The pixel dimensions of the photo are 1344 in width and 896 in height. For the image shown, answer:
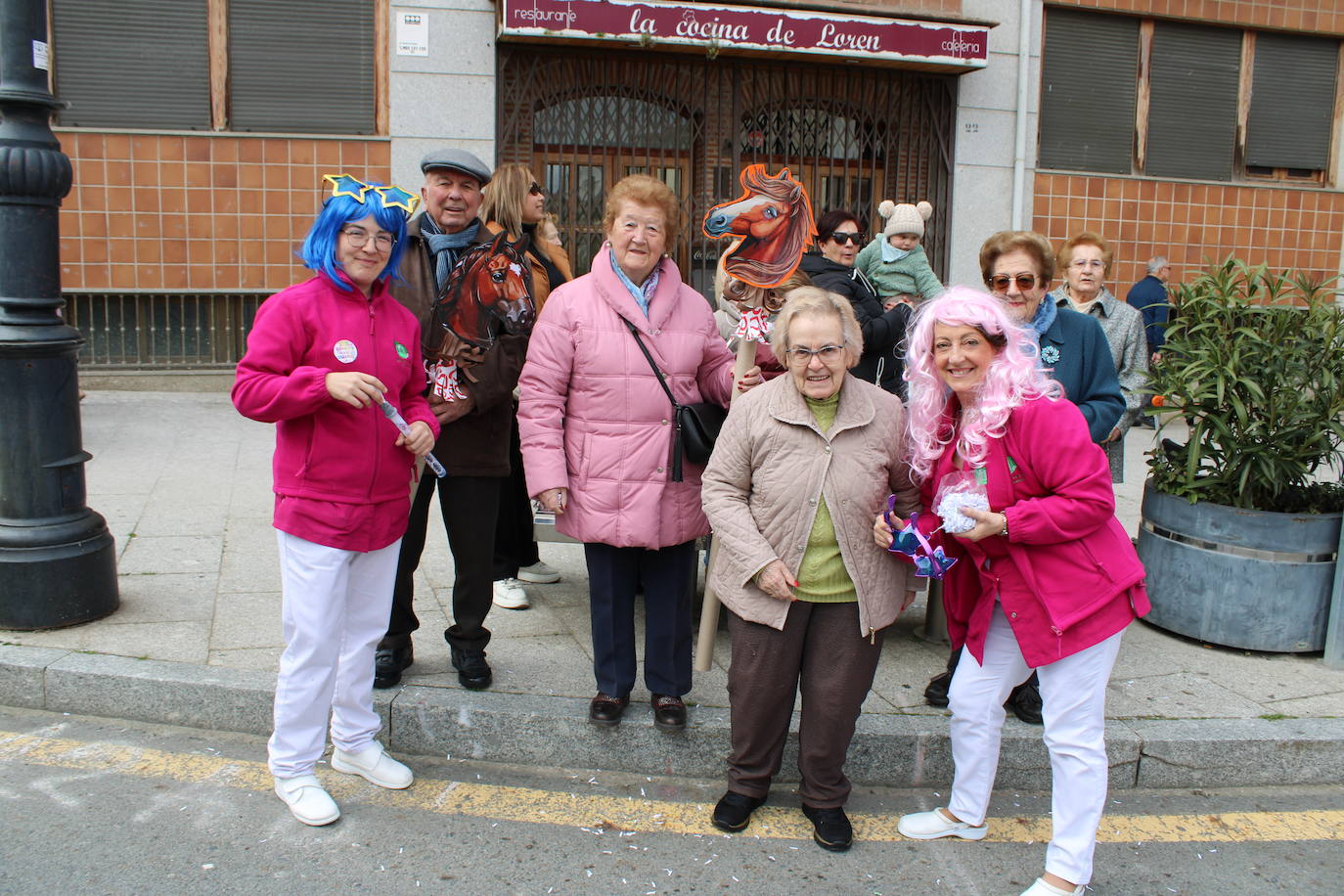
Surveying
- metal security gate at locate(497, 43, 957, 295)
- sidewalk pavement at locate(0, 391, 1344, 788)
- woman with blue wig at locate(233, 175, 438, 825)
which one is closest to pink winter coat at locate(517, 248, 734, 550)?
woman with blue wig at locate(233, 175, 438, 825)

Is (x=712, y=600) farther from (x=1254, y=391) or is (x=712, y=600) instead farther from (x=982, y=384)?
(x=1254, y=391)

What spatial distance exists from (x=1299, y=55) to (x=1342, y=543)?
31.6 feet

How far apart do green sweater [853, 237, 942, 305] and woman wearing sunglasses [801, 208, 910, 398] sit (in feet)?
0.20

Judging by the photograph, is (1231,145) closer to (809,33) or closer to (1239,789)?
(809,33)

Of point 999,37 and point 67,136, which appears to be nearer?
point 67,136

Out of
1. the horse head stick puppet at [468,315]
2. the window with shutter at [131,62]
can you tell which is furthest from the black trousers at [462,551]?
the window with shutter at [131,62]

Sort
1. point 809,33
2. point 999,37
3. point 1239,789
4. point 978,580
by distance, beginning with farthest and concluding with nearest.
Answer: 1. point 999,37
2. point 809,33
3. point 1239,789
4. point 978,580

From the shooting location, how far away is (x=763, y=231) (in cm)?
374

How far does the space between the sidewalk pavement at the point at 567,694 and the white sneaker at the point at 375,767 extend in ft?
0.76

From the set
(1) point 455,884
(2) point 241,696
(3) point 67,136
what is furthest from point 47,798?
(3) point 67,136

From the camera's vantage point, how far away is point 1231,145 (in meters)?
11.6

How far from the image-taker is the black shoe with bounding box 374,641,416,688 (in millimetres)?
3848

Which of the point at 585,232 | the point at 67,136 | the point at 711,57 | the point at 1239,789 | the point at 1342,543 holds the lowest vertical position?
the point at 1239,789

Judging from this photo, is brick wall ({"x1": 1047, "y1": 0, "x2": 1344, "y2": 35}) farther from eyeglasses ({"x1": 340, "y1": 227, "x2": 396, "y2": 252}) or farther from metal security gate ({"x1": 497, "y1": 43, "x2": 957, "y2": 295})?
eyeglasses ({"x1": 340, "y1": 227, "x2": 396, "y2": 252})
